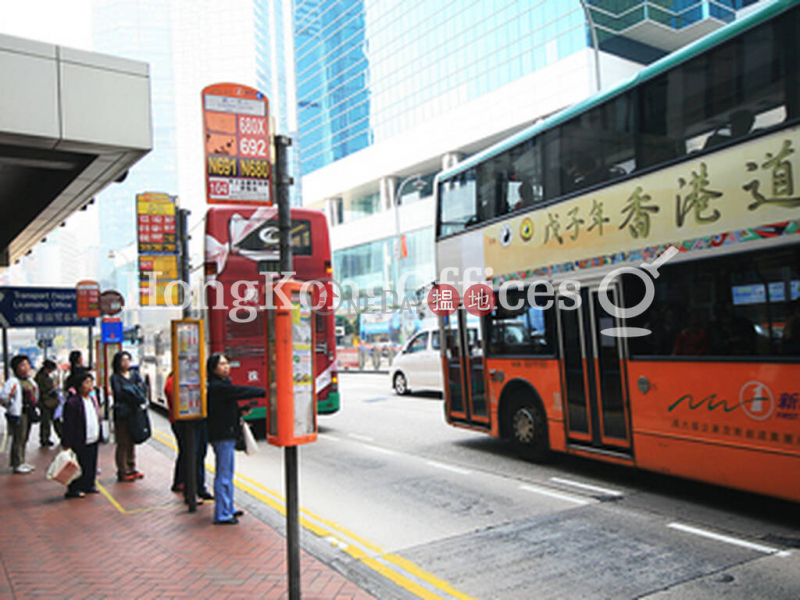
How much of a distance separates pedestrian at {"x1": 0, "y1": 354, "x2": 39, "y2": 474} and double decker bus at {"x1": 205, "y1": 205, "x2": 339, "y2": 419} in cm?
287

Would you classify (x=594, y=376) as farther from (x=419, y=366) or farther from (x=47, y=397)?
(x=419, y=366)

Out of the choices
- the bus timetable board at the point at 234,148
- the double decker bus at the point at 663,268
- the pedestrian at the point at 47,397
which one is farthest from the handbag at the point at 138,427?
the double decker bus at the point at 663,268

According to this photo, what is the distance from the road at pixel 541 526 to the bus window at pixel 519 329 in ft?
5.17

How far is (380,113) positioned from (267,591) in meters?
58.1

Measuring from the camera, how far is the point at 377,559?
5.50m

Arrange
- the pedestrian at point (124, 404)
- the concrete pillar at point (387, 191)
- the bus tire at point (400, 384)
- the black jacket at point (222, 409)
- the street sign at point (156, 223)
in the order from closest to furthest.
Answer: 1. the black jacket at point (222, 409)
2. the pedestrian at point (124, 404)
3. the street sign at point (156, 223)
4. the bus tire at point (400, 384)
5. the concrete pillar at point (387, 191)

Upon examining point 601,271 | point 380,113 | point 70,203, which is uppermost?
point 380,113

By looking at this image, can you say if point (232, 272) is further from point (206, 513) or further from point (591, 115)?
point (591, 115)

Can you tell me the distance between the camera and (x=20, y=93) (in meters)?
5.28

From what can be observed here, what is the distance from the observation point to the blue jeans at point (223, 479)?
21.3 feet

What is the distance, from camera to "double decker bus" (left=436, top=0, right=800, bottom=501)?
5562mm

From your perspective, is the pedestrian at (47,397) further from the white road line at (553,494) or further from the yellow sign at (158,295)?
the white road line at (553,494)

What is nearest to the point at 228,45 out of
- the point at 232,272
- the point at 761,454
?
the point at 232,272

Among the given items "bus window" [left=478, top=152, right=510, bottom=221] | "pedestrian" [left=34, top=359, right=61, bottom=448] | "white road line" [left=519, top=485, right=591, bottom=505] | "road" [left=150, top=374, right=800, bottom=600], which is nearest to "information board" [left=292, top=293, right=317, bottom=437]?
"road" [left=150, top=374, right=800, bottom=600]
